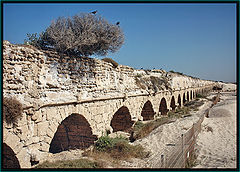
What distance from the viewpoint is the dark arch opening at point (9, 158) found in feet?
14.9

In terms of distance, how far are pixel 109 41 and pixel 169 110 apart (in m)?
10.4

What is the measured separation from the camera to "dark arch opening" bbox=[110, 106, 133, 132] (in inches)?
390

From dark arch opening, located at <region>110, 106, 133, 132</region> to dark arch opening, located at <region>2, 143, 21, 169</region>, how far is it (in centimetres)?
581

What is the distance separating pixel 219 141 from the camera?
6938 mm

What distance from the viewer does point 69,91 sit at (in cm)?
627

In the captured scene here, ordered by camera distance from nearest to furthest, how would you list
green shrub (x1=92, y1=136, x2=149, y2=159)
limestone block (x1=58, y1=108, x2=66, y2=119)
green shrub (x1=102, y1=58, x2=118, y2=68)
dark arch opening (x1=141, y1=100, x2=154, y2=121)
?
limestone block (x1=58, y1=108, x2=66, y2=119), green shrub (x1=92, y1=136, x2=149, y2=159), green shrub (x1=102, y1=58, x2=118, y2=68), dark arch opening (x1=141, y1=100, x2=154, y2=121)

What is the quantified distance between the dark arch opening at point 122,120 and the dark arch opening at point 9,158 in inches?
229

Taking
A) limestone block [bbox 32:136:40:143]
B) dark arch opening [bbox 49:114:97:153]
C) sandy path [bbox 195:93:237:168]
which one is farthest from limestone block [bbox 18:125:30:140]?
sandy path [bbox 195:93:237:168]

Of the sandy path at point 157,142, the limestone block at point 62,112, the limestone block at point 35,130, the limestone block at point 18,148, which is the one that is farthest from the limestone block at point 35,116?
the sandy path at point 157,142

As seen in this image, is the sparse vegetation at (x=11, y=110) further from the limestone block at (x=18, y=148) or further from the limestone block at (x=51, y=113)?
the limestone block at (x=51, y=113)

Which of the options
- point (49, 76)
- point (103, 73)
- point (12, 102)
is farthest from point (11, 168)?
point (103, 73)

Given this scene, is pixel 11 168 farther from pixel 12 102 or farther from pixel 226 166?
pixel 226 166

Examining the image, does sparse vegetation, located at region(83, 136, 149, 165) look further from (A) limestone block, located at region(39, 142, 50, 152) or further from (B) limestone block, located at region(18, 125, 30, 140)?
(B) limestone block, located at region(18, 125, 30, 140)

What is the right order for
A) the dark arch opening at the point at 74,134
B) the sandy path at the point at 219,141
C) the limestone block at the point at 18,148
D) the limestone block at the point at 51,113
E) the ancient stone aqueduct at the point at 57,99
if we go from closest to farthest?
the limestone block at the point at 18,148, the ancient stone aqueduct at the point at 57,99, the sandy path at the point at 219,141, the limestone block at the point at 51,113, the dark arch opening at the point at 74,134
